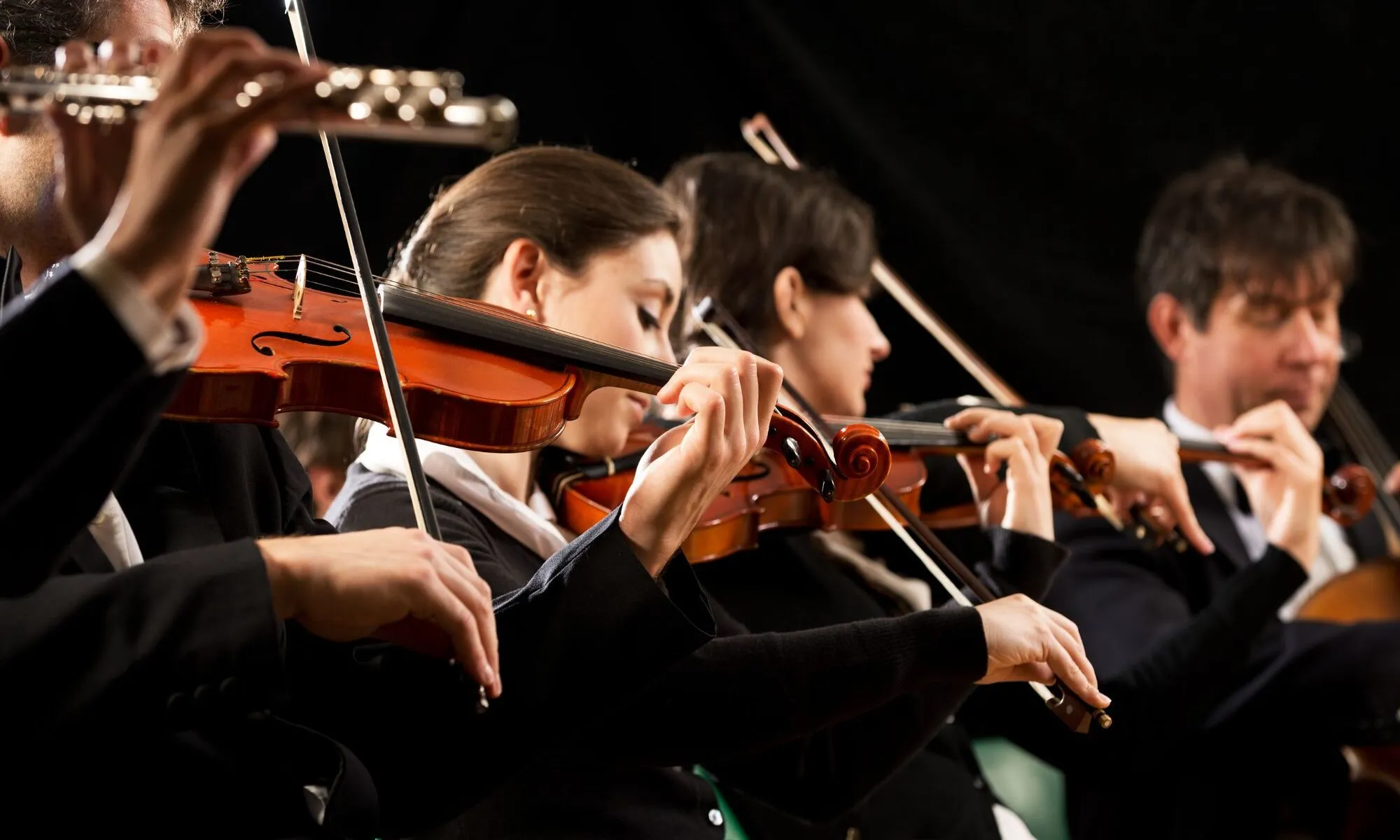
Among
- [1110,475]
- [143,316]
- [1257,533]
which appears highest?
[143,316]

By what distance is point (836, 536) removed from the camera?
198cm

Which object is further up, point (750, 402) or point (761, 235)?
point (750, 402)

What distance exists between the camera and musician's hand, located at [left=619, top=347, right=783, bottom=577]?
3.68 ft

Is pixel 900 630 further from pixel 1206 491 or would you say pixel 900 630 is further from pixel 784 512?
pixel 1206 491

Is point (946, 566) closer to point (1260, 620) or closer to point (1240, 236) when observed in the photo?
point (1260, 620)

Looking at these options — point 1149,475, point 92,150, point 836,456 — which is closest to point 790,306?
point 1149,475

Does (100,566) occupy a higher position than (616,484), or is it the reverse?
(100,566)

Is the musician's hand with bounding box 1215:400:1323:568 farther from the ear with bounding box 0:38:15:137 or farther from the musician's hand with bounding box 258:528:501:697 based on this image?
the ear with bounding box 0:38:15:137

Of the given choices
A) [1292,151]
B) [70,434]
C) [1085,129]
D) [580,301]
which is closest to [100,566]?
[70,434]

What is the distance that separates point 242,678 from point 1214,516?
1.83 meters

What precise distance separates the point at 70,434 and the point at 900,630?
77 centimetres

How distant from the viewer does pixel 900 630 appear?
51.3 inches

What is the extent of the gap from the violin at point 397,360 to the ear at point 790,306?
0.70 metres

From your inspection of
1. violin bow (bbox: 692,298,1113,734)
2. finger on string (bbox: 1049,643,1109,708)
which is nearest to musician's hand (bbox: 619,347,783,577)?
violin bow (bbox: 692,298,1113,734)
